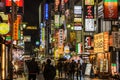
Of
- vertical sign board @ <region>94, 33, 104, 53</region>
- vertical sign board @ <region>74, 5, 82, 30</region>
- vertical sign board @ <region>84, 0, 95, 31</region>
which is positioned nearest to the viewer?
vertical sign board @ <region>94, 33, 104, 53</region>

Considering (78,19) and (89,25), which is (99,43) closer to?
(89,25)

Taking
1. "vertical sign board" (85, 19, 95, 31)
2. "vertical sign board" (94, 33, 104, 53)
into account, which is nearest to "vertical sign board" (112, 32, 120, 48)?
"vertical sign board" (94, 33, 104, 53)

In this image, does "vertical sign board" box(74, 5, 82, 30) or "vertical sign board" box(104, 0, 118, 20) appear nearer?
"vertical sign board" box(104, 0, 118, 20)

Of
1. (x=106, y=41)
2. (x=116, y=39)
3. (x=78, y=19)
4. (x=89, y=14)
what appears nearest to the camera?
(x=116, y=39)

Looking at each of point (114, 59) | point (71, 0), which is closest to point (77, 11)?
point (71, 0)

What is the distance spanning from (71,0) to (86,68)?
37491 mm

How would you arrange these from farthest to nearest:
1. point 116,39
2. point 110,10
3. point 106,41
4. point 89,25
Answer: point 89,25
point 106,41
point 116,39
point 110,10

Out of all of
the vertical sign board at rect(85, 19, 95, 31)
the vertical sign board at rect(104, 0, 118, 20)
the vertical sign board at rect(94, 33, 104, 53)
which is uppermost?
the vertical sign board at rect(104, 0, 118, 20)

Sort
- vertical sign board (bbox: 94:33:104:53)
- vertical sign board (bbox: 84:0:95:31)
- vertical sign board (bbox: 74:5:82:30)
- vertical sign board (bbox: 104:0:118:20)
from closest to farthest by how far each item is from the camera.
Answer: vertical sign board (bbox: 104:0:118:20), vertical sign board (bbox: 94:33:104:53), vertical sign board (bbox: 84:0:95:31), vertical sign board (bbox: 74:5:82:30)

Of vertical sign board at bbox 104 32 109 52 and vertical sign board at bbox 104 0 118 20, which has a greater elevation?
vertical sign board at bbox 104 0 118 20

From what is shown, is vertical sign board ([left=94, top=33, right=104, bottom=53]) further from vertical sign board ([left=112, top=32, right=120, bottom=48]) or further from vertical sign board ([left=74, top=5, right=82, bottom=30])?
vertical sign board ([left=74, top=5, right=82, bottom=30])

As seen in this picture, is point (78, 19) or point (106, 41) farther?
point (78, 19)

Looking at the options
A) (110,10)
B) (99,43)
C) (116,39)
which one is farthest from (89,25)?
(110,10)

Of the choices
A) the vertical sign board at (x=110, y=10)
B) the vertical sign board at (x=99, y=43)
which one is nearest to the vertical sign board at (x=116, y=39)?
the vertical sign board at (x=110, y=10)
